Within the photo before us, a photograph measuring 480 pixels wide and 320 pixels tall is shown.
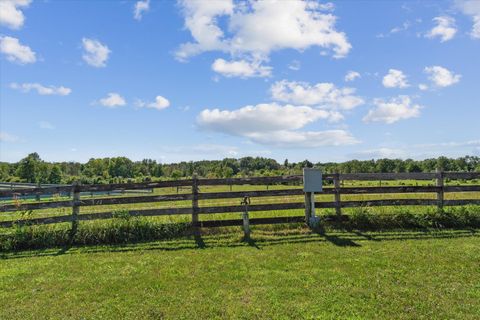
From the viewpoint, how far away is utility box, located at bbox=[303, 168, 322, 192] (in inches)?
398

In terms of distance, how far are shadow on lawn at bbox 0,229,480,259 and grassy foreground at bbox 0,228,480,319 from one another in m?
0.03

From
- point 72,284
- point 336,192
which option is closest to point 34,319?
point 72,284

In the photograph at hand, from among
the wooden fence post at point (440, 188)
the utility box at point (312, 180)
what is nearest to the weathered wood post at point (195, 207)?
the utility box at point (312, 180)

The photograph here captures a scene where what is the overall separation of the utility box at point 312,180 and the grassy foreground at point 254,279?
156cm

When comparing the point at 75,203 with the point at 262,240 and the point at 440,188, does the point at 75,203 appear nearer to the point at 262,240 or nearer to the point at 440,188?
the point at 262,240

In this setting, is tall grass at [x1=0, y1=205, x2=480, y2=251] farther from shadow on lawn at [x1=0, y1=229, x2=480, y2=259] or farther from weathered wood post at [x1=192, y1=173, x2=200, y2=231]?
shadow on lawn at [x1=0, y1=229, x2=480, y2=259]

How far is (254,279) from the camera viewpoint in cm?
602

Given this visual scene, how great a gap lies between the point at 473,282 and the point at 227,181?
20.9ft

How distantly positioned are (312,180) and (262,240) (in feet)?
8.00

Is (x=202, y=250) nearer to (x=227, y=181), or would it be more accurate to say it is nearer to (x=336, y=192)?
(x=227, y=181)

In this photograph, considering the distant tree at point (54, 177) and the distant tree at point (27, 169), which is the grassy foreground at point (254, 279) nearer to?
the distant tree at point (27, 169)

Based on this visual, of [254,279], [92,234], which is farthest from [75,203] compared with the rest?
[254,279]

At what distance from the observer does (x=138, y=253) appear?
814 cm

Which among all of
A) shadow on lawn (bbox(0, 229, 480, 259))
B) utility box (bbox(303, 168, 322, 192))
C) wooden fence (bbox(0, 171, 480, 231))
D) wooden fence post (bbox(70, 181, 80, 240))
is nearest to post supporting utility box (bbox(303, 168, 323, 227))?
utility box (bbox(303, 168, 322, 192))
